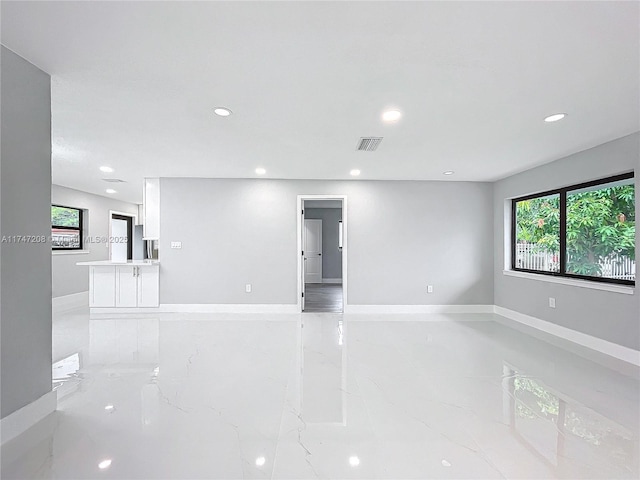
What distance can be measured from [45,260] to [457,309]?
227 inches

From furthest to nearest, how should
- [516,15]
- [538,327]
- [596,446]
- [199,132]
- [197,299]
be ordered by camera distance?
[197,299]
[538,327]
[199,132]
[596,446]
[516,15]

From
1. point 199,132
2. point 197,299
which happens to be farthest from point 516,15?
point 197,299

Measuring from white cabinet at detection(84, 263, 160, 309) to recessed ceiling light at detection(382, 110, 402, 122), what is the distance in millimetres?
4589

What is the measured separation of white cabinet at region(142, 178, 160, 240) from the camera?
5.92m

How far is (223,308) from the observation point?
5840 millimetres

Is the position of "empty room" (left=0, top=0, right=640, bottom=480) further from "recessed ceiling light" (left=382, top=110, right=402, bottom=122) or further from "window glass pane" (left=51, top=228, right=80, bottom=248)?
"window glass pane" (left=51, top=228, right=80, bottom=248)

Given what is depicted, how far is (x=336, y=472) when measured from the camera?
5.82 feet

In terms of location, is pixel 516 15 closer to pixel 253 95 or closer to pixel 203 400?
pixel 253 95

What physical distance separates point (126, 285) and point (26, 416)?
155 inches

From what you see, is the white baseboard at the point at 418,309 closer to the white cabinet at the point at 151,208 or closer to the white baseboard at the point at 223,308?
the white baseboard at the point at 223,308

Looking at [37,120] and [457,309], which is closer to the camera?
[37,120]

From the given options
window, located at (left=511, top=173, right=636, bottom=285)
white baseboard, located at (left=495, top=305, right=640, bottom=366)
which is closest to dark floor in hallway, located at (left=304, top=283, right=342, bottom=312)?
white baseboard, located at (left=495, top=305, right=640, bottom=366)

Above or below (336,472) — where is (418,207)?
above

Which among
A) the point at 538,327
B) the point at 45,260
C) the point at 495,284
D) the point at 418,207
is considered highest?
the point at 418,207
